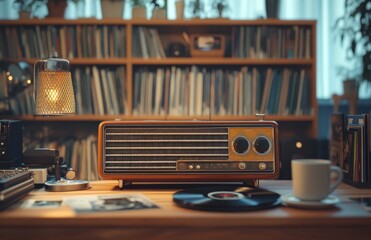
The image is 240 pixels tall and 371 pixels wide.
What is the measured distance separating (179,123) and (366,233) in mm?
553

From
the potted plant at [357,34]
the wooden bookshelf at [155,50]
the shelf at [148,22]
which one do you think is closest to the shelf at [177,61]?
the wooden bookshelf at [155,50]

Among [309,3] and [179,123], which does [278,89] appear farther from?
[179,123]

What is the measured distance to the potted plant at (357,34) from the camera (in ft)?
9.53

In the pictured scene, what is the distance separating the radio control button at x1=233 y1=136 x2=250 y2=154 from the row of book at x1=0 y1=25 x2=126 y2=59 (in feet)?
5.40

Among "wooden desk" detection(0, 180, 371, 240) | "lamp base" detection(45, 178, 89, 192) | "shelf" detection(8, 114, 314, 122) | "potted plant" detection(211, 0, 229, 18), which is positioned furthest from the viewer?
"potted plant" detection(211, 0, 229, 18)

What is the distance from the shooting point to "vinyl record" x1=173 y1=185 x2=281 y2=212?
1.11m

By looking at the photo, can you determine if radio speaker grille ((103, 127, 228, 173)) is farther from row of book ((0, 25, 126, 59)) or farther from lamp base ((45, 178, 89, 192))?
row of book ((0, 25, 126, 59))

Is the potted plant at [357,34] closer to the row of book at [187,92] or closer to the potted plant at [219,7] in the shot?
the row of book at [187,92]

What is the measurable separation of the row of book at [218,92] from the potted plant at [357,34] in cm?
35

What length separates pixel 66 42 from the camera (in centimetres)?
291

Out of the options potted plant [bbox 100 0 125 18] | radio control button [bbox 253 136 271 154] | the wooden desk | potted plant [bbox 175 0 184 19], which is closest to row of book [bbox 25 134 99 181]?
potted plant [bbox 100 0 125 18]

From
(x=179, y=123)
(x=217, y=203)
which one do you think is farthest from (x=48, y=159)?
(x=217, y=203)

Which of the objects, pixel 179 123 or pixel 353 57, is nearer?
pixel 179 123

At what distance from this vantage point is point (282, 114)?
292 centimetres
